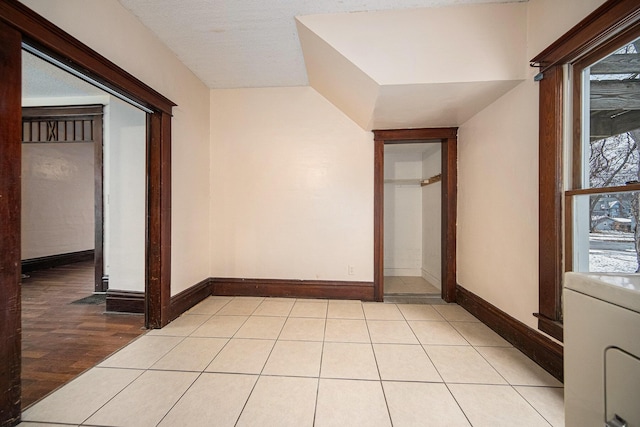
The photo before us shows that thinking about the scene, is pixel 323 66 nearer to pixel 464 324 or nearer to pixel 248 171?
pixel 248 171

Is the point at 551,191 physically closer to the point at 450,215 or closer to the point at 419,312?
the point at 450,215

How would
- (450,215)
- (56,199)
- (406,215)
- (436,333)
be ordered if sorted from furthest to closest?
(56,199)
(406,215)
(450,215)
(436,333)

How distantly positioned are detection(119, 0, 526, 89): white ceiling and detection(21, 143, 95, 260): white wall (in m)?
4.23

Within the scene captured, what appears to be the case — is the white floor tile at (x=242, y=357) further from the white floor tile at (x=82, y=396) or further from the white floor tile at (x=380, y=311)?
the white floor tile at (x=380, y=311)

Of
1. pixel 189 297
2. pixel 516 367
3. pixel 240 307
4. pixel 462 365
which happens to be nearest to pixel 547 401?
pixel 516 367

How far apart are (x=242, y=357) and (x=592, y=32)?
2.86 meters

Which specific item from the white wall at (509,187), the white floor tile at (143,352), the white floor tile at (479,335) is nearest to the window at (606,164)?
the white wall at (509,187)

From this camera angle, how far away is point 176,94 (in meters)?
2.33

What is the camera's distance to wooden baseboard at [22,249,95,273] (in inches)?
157

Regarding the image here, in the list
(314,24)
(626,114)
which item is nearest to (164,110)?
(314,24)

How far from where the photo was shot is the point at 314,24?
1.80 metres

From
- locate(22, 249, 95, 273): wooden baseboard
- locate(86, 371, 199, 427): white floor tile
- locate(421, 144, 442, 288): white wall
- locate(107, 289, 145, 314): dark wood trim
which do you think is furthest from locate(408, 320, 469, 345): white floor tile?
locate(22, 249, 95, 273): wooden baseboard

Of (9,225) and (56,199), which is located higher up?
(56,199)

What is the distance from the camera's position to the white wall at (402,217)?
3951 mm
